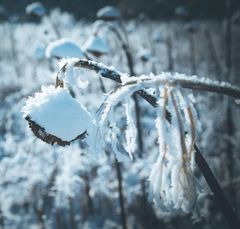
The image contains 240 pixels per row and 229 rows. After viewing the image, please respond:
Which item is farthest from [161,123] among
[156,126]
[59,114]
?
[59,114]

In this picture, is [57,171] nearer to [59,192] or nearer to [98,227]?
[59,192]

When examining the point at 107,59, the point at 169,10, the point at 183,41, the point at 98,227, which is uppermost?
the point at 169,10

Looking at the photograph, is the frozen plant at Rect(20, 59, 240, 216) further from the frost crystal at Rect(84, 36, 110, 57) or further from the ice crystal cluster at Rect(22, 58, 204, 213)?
the frost crystal at Rect(84, 36, 110, 57)

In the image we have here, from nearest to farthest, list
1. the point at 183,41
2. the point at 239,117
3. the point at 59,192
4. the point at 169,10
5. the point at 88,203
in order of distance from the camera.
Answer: the point at 59,192 → the point at 88,203 → the point at 239,117 → the point at 183,41 → the point at 169,10

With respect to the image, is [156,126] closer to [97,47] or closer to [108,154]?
[97,47]

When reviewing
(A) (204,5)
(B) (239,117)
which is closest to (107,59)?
(B) (239,117)

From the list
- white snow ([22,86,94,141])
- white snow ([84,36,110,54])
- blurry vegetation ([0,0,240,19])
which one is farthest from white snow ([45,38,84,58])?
blurry vegetation ([0,0,240,19])

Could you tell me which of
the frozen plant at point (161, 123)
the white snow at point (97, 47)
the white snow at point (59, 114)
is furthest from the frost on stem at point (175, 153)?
the white snow at point (97, 47)

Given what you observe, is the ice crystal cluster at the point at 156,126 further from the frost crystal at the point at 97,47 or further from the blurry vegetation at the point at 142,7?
the blurry vegetation at the point at 142,7
